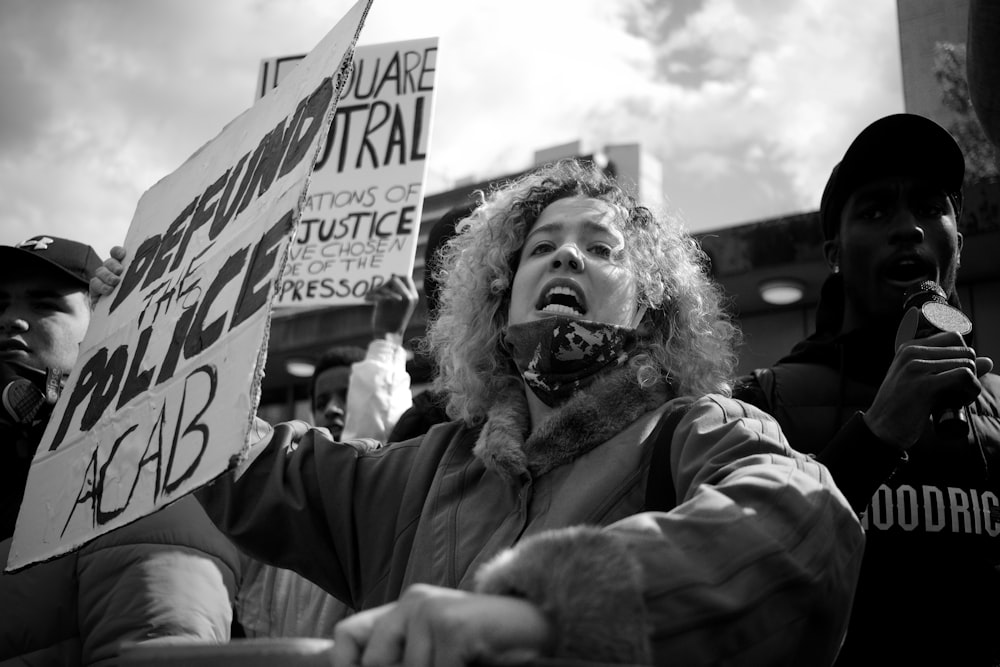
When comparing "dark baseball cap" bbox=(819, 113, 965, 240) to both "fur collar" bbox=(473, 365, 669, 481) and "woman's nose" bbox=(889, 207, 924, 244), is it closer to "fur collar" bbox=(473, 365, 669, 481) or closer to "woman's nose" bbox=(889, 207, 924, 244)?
"woman's nose" bbox=(889, 207, 924, 244)

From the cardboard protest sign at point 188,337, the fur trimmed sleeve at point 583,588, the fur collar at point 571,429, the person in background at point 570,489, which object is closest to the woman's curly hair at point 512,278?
the person in background at point 570,489

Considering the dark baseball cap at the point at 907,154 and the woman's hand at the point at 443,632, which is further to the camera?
the dark baseball cap at the point at 907,154

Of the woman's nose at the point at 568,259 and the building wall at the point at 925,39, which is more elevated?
the building wall at the point at 925,39

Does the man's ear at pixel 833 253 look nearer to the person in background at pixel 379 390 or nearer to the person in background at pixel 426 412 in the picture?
the person in background at pixel 426 412

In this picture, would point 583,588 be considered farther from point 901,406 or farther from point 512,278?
point 512,278

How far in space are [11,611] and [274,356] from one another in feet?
23.5

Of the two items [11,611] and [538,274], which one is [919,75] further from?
[11,611]

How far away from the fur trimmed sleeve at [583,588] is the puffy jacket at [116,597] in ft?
4.12

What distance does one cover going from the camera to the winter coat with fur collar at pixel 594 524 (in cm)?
111

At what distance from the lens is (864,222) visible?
249 cm

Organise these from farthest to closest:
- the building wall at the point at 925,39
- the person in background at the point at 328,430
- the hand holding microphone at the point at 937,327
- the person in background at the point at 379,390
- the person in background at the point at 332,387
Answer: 1. the building wall at the point at 925,39
2. the person in background at the point at 332,387
3. the person in background at the point at 379,390
4. the person in background at the point at 328,430
5. the hand holding microphone at the point at 937,327

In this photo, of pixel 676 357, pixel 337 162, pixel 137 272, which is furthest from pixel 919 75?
pixel 137 272

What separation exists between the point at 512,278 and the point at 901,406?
3.22ft

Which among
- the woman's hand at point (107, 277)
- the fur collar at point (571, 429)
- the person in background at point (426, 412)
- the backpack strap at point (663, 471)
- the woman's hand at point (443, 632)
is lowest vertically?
the woman's hand at point (443, 632)
